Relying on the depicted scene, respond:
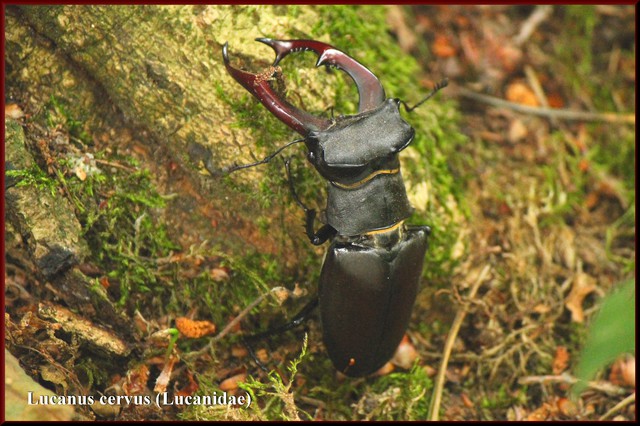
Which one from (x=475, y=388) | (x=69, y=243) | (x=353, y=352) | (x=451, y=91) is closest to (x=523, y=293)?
(x=475, y=388)

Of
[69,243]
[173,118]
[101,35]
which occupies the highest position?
[101,35]

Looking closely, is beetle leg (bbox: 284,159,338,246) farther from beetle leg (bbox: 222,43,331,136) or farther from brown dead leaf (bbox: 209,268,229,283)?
brown dead leaf (bbox: 209,268,229,283)

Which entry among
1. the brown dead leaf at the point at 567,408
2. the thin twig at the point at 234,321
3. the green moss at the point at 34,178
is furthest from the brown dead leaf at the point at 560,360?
the green moss at the point at 34,178

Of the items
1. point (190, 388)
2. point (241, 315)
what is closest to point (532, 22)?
point (241, 315)

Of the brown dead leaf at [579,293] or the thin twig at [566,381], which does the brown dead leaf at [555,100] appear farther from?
the thin twig at [566,381]

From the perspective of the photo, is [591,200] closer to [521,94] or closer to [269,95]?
[521,94]

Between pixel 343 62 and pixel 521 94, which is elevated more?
pixel 343 62

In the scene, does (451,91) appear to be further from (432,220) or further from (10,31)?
(10,31)
